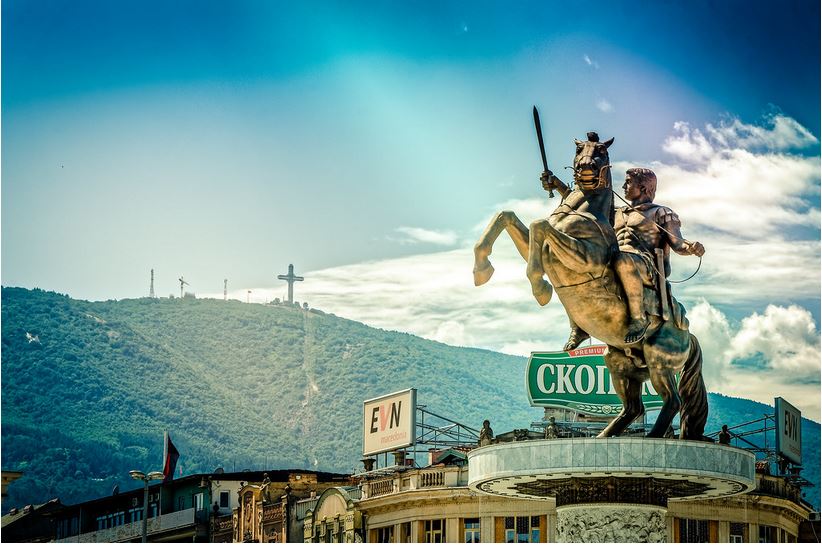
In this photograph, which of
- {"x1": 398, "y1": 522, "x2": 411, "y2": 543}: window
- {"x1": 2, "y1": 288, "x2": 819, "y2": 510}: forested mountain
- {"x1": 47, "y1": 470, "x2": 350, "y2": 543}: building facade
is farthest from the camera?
{"x1": 2, "y1": 288, "x2": 819, "y2": 510}: forested mountain

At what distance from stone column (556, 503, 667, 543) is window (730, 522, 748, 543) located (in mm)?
30786

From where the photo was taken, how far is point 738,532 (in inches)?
2518

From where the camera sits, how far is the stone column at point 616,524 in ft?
111

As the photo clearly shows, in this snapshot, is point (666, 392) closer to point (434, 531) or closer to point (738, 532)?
point (738, 532)

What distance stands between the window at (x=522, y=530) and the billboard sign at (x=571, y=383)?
30.8ft

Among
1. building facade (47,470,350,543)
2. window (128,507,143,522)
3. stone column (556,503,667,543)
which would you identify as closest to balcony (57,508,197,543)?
building facade (47,470,350,543)

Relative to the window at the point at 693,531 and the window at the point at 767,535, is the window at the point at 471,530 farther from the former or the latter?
the window at the point at 767,535

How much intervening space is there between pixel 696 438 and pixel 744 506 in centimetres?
3083

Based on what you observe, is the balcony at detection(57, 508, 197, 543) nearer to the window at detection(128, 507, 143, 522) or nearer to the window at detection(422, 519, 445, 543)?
the window at detection(128, 507, 143, 522)

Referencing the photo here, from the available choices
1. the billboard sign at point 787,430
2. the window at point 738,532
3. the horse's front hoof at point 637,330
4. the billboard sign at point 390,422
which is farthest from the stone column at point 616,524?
the billboard sign at point 390,422

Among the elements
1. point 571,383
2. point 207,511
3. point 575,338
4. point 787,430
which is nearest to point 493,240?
point 575,338

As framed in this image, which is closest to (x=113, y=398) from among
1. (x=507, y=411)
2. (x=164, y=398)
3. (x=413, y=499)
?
(x=164, y=398)

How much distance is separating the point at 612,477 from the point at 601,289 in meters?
3.80

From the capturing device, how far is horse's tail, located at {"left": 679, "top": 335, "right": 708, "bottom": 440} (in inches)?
1385
